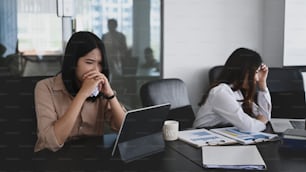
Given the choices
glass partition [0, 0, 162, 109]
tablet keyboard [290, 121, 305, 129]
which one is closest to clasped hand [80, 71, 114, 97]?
tablet keyboard [290, 121, 305, 129]

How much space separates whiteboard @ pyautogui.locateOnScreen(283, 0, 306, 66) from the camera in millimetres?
2230

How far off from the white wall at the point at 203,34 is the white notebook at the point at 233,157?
1308mm

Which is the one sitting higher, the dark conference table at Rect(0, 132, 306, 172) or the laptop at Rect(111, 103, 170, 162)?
the laptop at Rect(111, 103, 170, 162)

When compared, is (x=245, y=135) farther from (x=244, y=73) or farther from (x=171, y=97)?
(x=171, y=97)

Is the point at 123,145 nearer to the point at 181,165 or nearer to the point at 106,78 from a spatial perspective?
the point at 181,165

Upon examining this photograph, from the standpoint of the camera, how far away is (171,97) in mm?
1719

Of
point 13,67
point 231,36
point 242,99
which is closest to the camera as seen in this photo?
point 242,99

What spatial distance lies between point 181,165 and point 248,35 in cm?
171

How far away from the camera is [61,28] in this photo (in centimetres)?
209

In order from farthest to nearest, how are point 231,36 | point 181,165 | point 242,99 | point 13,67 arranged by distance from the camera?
point 231,36, point 13,67, point 242,99, point 181,165

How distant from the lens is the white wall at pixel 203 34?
228 cm

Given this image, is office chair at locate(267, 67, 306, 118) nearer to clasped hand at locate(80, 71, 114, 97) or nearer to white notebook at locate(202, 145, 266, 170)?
white notebook at locate(202, 145, 266, 170)

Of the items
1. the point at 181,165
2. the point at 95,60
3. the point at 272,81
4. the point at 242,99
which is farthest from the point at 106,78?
the point at 272,81

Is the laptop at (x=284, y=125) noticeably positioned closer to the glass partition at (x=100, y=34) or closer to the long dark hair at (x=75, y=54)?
the long dark hair at (x=75, y=54)
